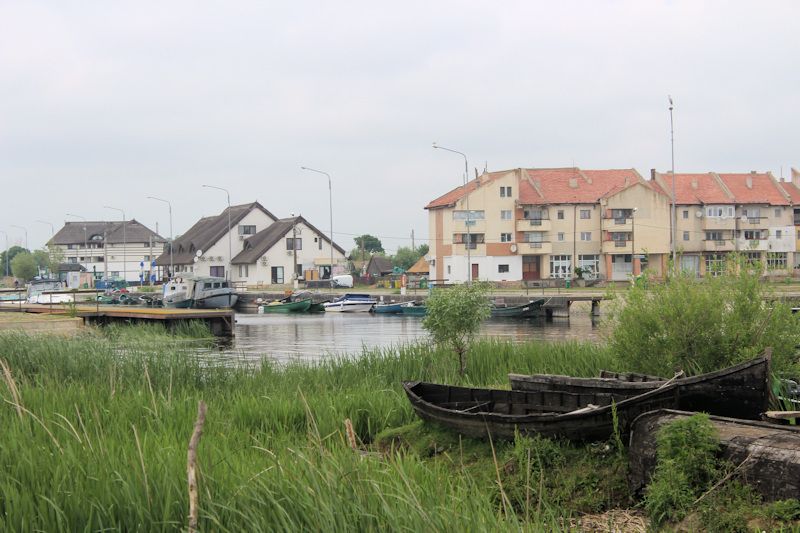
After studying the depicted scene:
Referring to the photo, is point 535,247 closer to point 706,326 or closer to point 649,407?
point 706,326

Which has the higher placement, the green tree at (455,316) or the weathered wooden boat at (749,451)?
the green tree at (455,316)

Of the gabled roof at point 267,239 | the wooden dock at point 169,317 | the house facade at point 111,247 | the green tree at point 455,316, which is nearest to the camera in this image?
the green tree at point 455,316

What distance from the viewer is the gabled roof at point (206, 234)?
336 feet

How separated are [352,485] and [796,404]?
322 inches

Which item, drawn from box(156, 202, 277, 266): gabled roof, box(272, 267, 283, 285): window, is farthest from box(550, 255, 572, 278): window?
box(156, 202, 277, 266): gabled roof

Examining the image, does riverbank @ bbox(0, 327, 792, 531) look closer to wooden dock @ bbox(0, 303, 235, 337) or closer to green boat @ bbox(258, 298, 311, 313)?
wooden dock @ bbox(0, 303, 235, 337)

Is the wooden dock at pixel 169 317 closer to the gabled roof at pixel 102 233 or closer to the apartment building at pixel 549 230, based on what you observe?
the apartment building at pixel 549 230

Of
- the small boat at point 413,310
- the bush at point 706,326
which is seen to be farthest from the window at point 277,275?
the bush at point 706,326

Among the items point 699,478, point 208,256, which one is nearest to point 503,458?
point 699,478

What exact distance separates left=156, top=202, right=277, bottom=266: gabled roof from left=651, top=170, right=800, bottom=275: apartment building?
1750 inches

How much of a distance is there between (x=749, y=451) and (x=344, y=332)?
3896 centimetres

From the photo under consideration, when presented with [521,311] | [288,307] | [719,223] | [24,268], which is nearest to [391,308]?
[288,307]

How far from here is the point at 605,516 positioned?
973 cm

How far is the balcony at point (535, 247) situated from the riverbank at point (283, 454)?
201ft
